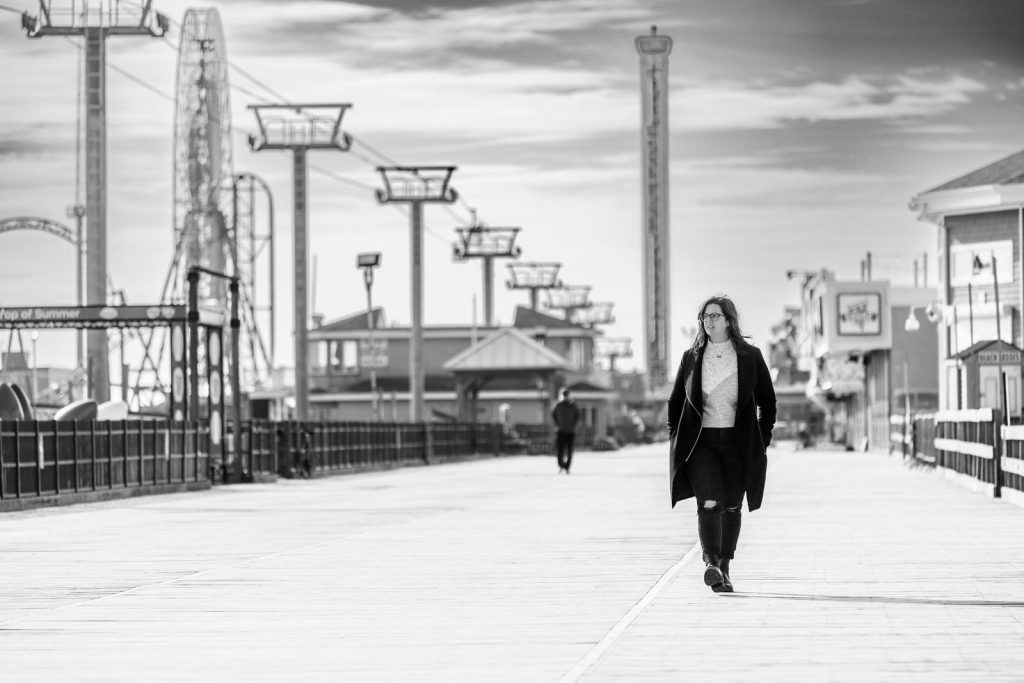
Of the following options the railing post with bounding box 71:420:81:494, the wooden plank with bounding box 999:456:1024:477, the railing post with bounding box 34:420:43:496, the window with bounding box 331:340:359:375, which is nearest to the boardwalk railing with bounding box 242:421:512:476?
the railing post with bounding box 71:420:81:494

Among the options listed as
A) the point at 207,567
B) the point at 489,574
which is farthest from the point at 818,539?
the point at 207,567

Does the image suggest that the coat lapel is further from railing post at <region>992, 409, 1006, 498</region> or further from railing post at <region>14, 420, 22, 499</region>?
railing post at <region>14, 420, 22, 499</region>

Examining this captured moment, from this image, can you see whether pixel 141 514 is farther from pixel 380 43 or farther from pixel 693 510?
pixel 380 43

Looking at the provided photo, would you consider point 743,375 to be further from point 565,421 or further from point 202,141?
point 202,141

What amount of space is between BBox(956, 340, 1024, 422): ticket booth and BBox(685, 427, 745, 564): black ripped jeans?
23.0 meters

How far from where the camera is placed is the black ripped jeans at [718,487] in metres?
11.6

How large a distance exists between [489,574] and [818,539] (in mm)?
4302

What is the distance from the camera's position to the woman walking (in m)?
11.6

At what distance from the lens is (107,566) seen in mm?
14273

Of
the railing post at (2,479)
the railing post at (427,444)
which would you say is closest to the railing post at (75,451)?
the railing post at (2,479)

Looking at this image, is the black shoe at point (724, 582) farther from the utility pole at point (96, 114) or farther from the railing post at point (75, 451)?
the utility pole at point (96, 114)

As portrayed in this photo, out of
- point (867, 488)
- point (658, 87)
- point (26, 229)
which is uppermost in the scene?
point (658, 87)

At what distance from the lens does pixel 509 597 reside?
11586mm

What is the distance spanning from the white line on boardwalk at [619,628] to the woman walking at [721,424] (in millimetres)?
546
